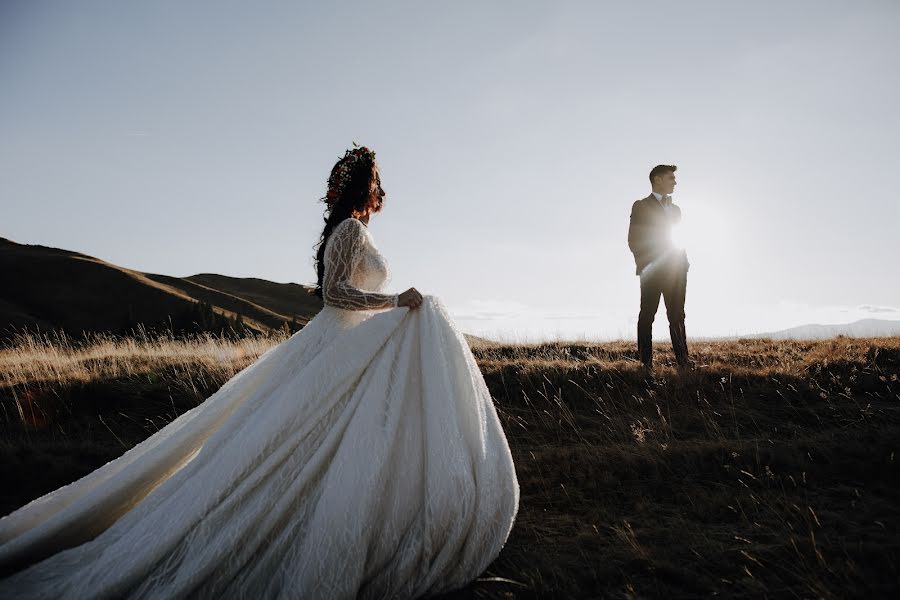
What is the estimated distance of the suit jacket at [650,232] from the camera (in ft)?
28.9

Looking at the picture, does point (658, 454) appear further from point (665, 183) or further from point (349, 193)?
point (665, 183)

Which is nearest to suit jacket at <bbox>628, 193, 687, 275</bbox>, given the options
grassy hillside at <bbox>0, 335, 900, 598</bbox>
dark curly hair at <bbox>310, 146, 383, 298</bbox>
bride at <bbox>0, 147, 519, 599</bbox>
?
grassy hillside at <bbox>0, 335, 900, 598</bbox>

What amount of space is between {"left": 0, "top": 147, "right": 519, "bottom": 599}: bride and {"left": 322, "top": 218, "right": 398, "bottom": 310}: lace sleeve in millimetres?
21

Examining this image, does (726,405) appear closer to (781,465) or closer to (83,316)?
(781,465)

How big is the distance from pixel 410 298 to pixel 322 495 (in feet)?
4.73

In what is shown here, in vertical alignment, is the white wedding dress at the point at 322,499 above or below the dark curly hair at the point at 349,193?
below

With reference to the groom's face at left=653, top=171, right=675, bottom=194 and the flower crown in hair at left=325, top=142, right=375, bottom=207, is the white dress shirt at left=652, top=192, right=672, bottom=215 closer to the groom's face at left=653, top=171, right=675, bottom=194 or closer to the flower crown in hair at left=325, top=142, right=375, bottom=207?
the groom's face at left=653, top=171, right=675, bottom=194

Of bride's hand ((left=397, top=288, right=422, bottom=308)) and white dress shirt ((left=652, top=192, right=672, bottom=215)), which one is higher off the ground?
white dress shirt ((left=652, top=192, right=672, bottom=215))

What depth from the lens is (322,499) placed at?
303 centimetres

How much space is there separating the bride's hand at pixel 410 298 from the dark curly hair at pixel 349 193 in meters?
0.72

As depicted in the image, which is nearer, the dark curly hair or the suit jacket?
the dark curly hair

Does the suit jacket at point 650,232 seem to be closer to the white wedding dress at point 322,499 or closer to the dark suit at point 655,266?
the dark suit at point 655,266

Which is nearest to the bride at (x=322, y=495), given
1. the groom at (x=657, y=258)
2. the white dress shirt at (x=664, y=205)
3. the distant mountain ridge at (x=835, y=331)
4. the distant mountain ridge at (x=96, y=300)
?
the groom at (x=657, y=258)

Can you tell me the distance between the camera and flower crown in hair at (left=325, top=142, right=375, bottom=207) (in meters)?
4.39
